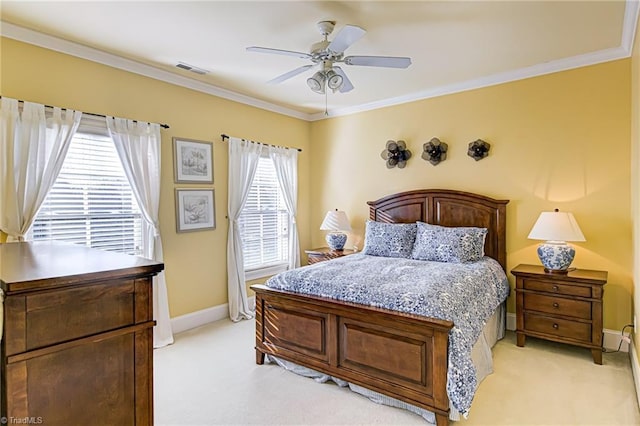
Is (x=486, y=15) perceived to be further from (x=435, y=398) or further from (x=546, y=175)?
(x=435, y=398)

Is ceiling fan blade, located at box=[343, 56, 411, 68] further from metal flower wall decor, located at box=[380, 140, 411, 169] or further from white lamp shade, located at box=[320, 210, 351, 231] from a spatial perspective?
white lamp shade, located at box=[320, 210, 351, 231]

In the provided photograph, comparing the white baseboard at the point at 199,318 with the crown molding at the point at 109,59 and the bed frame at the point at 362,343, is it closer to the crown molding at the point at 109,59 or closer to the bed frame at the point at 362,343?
the bed frame at the point at 362,343

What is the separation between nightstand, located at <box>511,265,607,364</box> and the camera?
3096mm

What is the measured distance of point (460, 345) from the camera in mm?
2230

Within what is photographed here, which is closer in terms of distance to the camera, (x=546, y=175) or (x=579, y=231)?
(x=579, y=231)

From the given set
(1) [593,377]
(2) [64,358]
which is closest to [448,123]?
(1) [593,377]

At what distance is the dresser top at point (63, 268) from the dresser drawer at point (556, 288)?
11.0ft

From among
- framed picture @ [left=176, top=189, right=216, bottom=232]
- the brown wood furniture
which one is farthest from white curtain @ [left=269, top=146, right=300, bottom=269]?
the brown wood furniture

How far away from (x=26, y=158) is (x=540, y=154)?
4730mm

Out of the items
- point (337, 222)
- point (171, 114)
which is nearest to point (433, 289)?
point (337, 222)

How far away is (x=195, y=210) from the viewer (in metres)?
4.06

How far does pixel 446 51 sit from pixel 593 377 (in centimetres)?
301

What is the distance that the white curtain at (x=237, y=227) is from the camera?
4383 mm

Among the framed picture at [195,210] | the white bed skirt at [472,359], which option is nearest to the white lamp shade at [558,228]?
the white bed skirt at [472,359]
